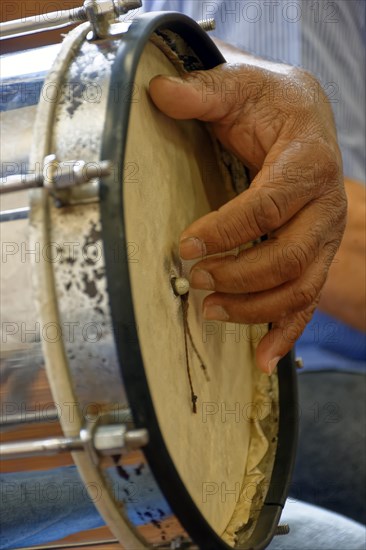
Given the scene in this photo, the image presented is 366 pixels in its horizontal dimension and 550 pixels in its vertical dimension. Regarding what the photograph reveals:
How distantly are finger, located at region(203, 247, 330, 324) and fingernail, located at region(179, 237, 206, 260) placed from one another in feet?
0.21

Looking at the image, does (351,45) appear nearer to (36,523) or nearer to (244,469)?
(244,469)

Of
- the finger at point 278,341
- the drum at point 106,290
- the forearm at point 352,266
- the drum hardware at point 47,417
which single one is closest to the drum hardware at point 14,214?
the drum at point 106,290

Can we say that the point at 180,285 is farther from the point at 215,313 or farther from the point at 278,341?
the point at 278,341

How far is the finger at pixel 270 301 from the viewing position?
640 mm

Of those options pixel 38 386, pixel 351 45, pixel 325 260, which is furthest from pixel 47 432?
pixel 351 45

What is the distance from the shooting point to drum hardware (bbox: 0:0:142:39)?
→ 1.78 ft

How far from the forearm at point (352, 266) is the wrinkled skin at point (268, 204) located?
264 mm

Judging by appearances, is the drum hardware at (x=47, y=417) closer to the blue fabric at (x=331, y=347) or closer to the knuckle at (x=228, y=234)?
the knuckle at (x=228, y=234)

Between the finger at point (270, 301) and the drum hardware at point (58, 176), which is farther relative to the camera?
the finger at point (270, 301)

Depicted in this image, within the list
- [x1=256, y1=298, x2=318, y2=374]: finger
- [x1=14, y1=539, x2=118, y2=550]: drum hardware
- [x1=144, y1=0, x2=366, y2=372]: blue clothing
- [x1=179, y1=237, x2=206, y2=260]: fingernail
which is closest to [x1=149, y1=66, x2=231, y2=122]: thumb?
[x1=179, y1=237, x2=206, y2=260]: fingernail

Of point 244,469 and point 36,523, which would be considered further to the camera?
point 244,469

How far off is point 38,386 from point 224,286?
0.22 meters

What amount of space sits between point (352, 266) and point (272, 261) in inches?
16.5

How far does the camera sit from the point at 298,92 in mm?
763
